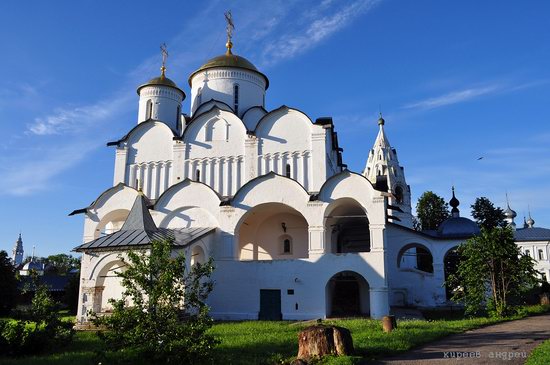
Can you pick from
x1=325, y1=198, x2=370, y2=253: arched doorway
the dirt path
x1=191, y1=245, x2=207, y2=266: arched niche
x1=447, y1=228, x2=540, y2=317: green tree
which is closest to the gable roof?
x1=191, y1=245, x2=207, y2=266: arched niche

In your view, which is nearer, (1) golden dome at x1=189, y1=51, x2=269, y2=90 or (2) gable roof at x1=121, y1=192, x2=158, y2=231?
(2) gable roof at x1=121, y1=192, x2=158, y2=231

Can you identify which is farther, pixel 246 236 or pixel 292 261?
pixel 246 236

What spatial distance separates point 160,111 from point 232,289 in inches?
411

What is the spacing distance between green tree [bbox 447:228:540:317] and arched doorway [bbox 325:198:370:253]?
4129 millimetres

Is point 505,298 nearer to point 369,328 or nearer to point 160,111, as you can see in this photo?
A: point 369,328

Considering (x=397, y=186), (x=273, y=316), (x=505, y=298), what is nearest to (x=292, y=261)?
(x=273, y=316)

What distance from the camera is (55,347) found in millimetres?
10453

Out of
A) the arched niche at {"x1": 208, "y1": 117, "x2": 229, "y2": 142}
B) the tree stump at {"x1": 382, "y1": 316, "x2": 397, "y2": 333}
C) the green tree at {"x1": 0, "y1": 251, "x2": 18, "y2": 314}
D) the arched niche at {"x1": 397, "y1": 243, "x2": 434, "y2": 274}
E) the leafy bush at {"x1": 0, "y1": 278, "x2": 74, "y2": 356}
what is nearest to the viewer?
the leafy bush at {"x1": 0, "y1": 278, "x2": 74, "y2": 356}

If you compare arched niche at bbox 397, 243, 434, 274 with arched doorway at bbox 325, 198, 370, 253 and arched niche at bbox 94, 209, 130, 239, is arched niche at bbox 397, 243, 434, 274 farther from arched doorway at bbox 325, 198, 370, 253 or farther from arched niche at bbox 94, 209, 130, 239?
arched niche at bbox 94, 209, 130, 239

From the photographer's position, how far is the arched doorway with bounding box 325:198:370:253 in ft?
58.7

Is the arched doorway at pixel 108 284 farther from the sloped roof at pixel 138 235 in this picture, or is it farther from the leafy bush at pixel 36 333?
the leafy bush at pixel 36 333

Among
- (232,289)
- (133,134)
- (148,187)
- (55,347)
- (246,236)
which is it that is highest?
(133,134)

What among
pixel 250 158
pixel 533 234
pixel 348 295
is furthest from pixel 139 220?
pixel 533 234

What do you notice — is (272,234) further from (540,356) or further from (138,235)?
(540,356)
